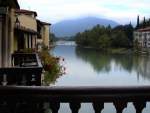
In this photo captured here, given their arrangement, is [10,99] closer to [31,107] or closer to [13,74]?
[31,107]

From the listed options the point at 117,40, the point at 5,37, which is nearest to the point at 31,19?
the point at 5,37

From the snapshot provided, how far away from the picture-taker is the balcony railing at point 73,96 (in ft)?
8.27

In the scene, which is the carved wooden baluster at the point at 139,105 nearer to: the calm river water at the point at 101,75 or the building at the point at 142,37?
the calm river water at the point at 101,75

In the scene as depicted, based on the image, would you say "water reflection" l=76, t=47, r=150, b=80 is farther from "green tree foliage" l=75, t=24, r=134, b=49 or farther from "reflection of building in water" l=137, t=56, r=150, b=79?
"green tree foliage" l=75, t=24, r=134, b=49

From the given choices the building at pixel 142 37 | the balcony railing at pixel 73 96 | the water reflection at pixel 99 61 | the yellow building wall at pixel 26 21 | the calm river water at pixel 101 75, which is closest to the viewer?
the balcony railing at pixel 73 96

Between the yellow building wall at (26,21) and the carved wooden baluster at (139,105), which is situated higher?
the yellow building wall at (26,21)

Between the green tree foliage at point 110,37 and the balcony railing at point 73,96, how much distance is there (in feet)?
359

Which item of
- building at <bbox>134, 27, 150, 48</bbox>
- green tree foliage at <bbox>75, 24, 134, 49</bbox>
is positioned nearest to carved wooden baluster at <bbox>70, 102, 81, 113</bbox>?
green tree foliage at <bbox>75, 24, 134, 49</bbox>

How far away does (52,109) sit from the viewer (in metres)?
2.54

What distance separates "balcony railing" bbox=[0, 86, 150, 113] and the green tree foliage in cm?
10931

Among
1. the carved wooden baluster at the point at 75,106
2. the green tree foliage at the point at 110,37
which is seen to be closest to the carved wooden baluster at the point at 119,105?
the carved wooden baluster at the point at 75,106

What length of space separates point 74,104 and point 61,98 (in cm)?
8

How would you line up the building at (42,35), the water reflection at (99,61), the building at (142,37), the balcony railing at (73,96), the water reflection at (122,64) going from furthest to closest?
the building at (142,37), the water reflection at (99,61), the water reflection at (122,64), the building at (42,35), the balcony railing at (73,96)

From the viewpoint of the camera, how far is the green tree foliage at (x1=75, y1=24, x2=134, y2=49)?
114m
